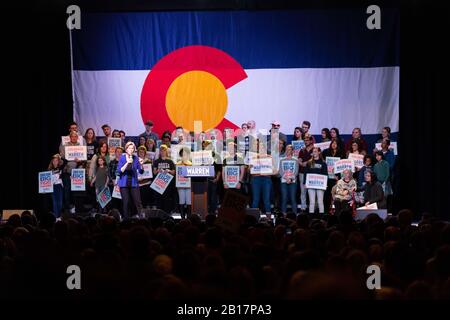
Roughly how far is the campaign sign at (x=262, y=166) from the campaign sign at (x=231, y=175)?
336 millimetres

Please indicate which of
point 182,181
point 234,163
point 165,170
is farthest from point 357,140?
point 165,170

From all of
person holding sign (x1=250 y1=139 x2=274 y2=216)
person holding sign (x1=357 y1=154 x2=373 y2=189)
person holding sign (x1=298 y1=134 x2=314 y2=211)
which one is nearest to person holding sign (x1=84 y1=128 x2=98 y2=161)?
person holding sign (x1=250 y1=139 x2=274 y2=216)

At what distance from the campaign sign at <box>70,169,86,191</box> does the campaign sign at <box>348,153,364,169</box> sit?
559cm

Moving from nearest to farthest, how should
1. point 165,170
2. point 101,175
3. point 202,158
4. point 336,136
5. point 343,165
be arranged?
point 202,158, point 343,165, point 165,170, point 101,175, point 336,136

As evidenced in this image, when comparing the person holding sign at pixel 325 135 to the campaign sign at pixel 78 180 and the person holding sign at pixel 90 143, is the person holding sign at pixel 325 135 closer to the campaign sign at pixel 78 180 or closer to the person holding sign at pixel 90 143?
the person holding sign at pixel 90 143

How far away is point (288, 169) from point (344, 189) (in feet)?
4.33

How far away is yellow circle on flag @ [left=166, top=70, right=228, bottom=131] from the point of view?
1767 centimetres

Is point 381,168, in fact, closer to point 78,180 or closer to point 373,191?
point 373,191

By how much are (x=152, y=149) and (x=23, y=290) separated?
36.5 feet

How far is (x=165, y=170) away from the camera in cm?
1622

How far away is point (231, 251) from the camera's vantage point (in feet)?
20.7

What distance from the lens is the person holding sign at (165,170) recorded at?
16.2 m
